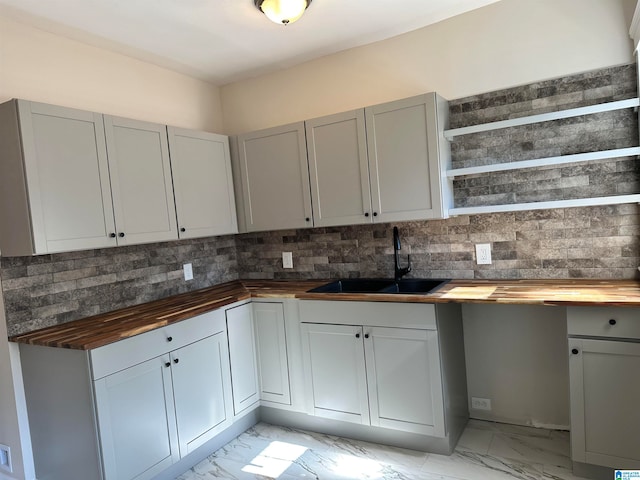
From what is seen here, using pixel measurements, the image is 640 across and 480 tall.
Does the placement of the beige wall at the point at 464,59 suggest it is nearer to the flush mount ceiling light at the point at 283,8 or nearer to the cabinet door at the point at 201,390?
Answer: the flush mount ceiling light at the point at 283,8

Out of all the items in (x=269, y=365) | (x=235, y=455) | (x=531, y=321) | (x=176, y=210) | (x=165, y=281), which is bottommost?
(x=235, y=455)

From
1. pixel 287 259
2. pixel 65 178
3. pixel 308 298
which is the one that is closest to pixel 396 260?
pixel 308 298

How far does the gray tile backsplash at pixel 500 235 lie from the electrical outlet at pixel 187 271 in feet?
0.15

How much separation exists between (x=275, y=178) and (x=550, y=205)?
173 centimetres

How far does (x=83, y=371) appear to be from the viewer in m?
1.94

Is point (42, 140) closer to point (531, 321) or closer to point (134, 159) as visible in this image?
point (134, 159)

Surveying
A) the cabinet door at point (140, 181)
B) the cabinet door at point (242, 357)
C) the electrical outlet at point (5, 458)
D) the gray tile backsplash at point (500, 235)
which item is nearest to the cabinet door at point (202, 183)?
the cabinet door at point (140, 181)

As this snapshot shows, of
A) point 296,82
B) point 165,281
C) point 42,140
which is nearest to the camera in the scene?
point 42,140

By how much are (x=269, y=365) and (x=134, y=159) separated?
1537 millimetres

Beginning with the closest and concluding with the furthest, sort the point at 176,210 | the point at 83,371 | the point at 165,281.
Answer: the point at 83,371 → the point at 176,210 → the point at 165,281

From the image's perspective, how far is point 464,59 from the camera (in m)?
2.60

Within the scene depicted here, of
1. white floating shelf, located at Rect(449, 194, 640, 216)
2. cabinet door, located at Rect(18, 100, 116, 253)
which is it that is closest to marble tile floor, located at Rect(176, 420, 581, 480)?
white floating shelf, located at Rect(449, 194, 640, 216)

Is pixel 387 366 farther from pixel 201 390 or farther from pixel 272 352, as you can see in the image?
pixel 201 390

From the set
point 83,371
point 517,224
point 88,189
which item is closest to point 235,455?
point 83,371
